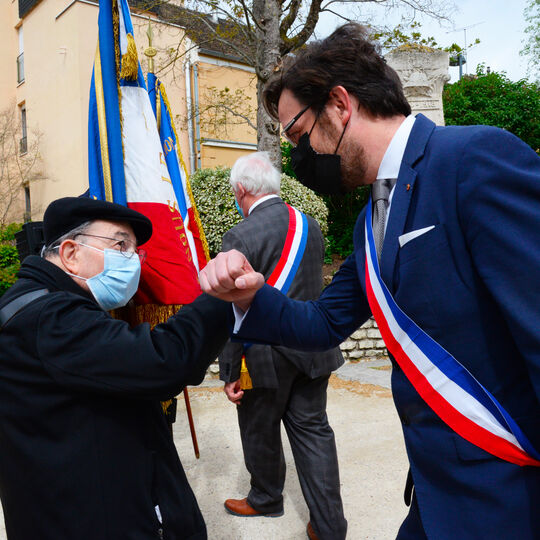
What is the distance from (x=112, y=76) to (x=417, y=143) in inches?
72.1

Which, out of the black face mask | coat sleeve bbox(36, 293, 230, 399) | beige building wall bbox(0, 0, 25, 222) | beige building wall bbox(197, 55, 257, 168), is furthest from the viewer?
beige building wall bbox(0, 0, 25, 222)

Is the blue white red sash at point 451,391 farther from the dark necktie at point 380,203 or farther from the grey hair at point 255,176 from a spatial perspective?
the grey hair at point 255,176

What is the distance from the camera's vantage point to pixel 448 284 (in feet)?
4.12

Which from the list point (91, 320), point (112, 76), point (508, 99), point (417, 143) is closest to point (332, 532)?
point (91, 320)

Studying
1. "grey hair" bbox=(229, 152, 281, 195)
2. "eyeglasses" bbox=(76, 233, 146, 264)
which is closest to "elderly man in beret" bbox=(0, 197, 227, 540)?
"eyeglasses" bbox=(76, 233, 146, 264)

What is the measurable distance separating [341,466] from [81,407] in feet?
9.76

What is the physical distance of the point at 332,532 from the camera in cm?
288

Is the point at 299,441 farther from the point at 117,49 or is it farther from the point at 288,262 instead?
the point at 117,49

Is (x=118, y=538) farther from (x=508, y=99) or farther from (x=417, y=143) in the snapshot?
(x=508, y=99)

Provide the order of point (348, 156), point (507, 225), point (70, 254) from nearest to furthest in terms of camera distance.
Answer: point (507, 225) < point (348, 156) < point (70, 254)

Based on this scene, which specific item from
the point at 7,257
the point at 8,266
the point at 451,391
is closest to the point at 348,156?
the point at 451,391

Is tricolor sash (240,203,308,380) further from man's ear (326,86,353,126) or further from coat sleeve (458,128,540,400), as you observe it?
coat sleeve (458,128,540,400)

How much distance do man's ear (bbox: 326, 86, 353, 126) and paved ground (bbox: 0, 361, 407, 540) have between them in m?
2.55

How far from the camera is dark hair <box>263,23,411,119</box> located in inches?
61.4
